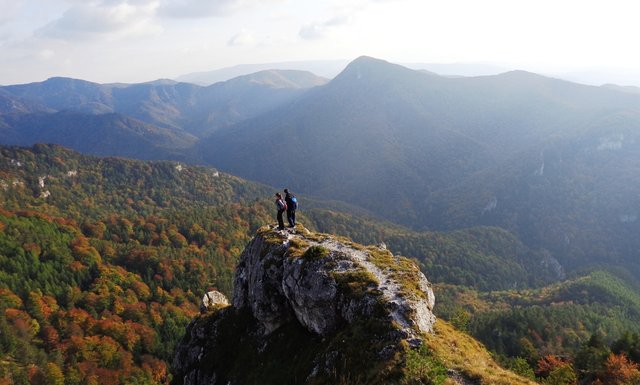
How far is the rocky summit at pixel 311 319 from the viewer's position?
24.2 meters

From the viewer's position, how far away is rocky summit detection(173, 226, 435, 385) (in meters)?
24.2

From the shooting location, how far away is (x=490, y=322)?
14200 cm

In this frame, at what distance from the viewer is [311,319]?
1268 inches

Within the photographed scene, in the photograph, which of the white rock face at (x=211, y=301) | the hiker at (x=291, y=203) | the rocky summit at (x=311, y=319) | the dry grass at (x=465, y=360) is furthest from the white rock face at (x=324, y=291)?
the white rock face at (x=211, y=301)

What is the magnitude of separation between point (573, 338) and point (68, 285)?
7278 inches

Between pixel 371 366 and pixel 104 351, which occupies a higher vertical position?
pixel 371 366

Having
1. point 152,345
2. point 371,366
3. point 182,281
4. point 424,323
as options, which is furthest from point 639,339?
point 182,281

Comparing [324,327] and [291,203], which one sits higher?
[291,203]

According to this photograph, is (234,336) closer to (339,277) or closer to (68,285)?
(339,277)

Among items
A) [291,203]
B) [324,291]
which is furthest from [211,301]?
[324,291]

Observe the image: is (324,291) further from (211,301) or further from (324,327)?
(211,301)

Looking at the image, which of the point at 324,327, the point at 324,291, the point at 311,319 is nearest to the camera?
the point at 324,327

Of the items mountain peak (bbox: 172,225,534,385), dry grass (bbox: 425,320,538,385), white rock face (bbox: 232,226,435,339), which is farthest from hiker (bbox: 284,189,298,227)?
dry grass (bbox: 425,320,538,385)

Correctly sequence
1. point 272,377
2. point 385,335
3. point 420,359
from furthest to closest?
point 272,377, point 385,335, point 420,359
